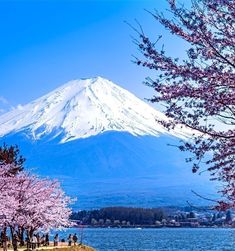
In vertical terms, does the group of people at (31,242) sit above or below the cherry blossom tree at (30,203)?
below

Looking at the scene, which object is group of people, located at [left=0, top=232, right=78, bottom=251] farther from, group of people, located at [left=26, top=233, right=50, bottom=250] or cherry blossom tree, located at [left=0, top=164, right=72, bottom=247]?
cherry blossom tree, located at [left=0, top=164, right=72, bottom=247]

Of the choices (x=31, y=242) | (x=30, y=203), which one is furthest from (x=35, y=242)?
(x=30, y=203)

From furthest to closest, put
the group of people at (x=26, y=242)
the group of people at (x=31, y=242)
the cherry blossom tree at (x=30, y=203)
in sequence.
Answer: the group of people at (x=31, y=242) → the group of people at (x=26, y=242) → the cherry blossom tree at (x=30, y=203)

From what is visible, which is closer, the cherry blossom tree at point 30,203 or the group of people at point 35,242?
the cherry blossom tree at point 30,203

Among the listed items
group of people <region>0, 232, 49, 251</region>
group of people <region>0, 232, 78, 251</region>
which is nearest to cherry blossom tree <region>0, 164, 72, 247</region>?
group of people <region>0, 232, 49, 251</region>

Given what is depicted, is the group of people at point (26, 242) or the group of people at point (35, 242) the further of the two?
the group of people at point (35, 242)

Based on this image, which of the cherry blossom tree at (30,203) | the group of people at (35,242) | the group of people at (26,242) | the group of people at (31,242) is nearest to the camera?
the cherry blossom tree at (30,203)

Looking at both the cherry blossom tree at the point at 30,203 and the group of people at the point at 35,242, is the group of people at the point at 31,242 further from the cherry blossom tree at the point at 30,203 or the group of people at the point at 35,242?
the cherry blossom tree at the point at 30,203

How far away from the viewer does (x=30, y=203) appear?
56062 mm

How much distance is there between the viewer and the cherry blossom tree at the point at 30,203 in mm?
50469

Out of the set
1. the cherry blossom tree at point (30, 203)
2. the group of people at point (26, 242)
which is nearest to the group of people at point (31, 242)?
the group of people at point (26, 242)

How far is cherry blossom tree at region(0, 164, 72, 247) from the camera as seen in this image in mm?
50469

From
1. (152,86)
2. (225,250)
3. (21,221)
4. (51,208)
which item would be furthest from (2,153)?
(152,86)

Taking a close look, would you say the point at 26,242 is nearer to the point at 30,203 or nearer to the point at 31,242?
the point at 31,242
